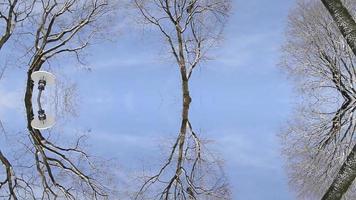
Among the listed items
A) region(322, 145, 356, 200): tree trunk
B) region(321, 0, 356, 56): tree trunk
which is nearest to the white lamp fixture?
region(322, 145, 356, 200): tree trunk

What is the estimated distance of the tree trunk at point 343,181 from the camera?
12.3 meters

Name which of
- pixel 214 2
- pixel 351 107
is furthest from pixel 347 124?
pixel 214 2

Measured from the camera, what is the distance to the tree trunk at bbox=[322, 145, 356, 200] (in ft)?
40.4

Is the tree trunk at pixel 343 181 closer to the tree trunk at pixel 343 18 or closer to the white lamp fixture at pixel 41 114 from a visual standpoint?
the tree trunk at pixel 343 18

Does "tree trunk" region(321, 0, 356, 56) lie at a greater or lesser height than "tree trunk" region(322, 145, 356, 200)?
greater

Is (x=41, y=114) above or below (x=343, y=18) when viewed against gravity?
below

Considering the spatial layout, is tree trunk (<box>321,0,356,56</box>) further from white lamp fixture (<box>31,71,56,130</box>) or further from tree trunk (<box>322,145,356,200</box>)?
white lamp fixture (<box>31,71,56,130</box>)

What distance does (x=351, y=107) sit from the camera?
16156 mm

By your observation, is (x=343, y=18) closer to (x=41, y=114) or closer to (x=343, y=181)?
(x=343, y=181)

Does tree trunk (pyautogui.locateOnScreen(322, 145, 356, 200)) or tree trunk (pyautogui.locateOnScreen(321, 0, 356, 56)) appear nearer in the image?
tree trunk (pyautogui.locateOnScreen(322, 145, 356, 200))

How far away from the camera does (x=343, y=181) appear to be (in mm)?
12445

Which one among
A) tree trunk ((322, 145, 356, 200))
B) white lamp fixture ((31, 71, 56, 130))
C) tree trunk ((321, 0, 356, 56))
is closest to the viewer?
white lamp fixture ((31, 71, 56, 130))

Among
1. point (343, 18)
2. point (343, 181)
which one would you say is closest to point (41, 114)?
point (343, 181)

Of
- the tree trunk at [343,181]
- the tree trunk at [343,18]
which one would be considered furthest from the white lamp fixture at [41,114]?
the tree trunk at [343,18]
